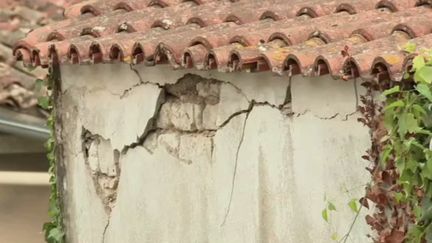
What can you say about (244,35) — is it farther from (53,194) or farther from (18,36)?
(18,36)

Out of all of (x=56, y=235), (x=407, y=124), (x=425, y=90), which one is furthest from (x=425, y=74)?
(x=56, y=235)

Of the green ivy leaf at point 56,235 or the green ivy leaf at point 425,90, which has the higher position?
the green ivy leaf at point 425,90

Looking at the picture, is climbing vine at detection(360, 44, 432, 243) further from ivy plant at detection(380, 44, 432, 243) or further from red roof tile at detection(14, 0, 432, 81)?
red roof tile at detection(14, 0, 432, 81)

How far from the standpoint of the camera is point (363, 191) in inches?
157

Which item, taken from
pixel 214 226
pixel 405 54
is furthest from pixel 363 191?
pixel 214 226

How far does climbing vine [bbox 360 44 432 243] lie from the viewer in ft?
11.2

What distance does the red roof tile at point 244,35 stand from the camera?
3.87 metres

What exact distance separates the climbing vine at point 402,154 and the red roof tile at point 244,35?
0.12 metres

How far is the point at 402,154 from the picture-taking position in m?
3.51

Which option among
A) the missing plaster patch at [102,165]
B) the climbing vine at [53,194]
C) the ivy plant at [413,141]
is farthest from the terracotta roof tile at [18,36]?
the ivy plant at [413,141]

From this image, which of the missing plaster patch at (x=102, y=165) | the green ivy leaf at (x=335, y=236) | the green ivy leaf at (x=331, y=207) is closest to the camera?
the green ivy leaf at (x=331, y=207)

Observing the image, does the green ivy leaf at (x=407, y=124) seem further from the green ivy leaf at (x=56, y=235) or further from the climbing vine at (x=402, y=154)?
the green ivy leaf at (x=56, y=235)

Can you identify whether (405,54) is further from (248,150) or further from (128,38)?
(128,38)

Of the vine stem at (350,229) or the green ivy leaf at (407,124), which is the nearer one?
the green ivy leaf at (407,124)
